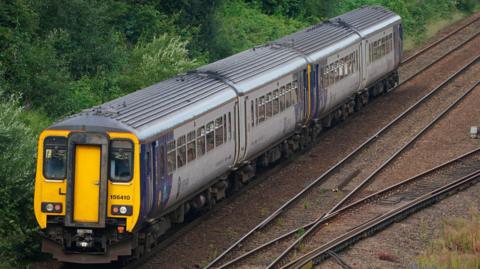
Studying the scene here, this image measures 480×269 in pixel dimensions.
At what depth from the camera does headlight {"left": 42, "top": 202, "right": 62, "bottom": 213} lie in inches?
746

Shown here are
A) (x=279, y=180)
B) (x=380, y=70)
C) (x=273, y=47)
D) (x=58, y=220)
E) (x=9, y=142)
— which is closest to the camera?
(x=58, y=220)

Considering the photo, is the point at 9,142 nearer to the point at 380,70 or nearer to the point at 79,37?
the point at 79,37

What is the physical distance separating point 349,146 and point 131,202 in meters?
13.0

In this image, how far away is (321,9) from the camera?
167ft

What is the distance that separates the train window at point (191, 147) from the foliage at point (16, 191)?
2934 mm

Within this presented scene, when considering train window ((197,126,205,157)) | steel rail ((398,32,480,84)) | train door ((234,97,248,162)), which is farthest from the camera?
steel rail ((398,32,480,84))

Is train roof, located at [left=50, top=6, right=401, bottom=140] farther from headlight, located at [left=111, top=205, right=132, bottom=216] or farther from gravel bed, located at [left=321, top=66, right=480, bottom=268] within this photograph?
gravel bed, located at [left=321, top=66, right=480, bottom=268]

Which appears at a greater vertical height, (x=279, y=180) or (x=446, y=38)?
(x=279, y=180)

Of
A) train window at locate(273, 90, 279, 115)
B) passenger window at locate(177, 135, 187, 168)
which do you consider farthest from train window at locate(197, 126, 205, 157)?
train window at locate(273, 90, 279, 115)

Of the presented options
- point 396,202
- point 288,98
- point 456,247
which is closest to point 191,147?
point 396,202

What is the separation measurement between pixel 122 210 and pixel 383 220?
577 cm

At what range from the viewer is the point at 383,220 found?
22.1m

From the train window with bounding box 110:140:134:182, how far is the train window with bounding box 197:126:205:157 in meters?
3.08

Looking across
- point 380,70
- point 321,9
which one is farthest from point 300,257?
point 321,9
